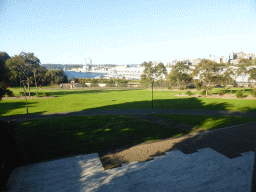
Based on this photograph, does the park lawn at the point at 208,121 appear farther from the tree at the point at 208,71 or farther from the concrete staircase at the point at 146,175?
the tree at the point at 208,71

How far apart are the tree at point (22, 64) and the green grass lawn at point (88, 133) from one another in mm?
22209

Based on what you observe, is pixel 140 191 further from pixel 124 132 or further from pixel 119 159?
pixel 124 132

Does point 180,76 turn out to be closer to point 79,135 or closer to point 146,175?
point 79,135

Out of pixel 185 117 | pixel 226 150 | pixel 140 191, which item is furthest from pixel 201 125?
pixel 140 191

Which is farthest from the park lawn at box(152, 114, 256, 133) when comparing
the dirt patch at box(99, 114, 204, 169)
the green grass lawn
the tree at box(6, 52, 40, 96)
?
the tree at box(6, 52, 40, 96)

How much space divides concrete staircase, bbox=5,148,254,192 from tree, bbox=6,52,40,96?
2950 cm

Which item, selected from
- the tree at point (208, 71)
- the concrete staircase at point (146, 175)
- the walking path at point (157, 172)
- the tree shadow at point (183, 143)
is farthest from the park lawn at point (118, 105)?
the concrete staircase at point (146, 175)

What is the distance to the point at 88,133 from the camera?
11.6 meters

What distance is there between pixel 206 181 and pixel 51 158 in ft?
23.1

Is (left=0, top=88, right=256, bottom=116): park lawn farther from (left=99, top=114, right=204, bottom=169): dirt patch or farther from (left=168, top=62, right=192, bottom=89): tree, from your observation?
(left=168, top=62, right=192, bottom=89): tree

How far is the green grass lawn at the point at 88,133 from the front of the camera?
360 inches

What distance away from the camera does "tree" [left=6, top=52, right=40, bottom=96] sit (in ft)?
102

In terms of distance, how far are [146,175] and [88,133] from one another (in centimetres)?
630

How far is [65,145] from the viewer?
9750mm
